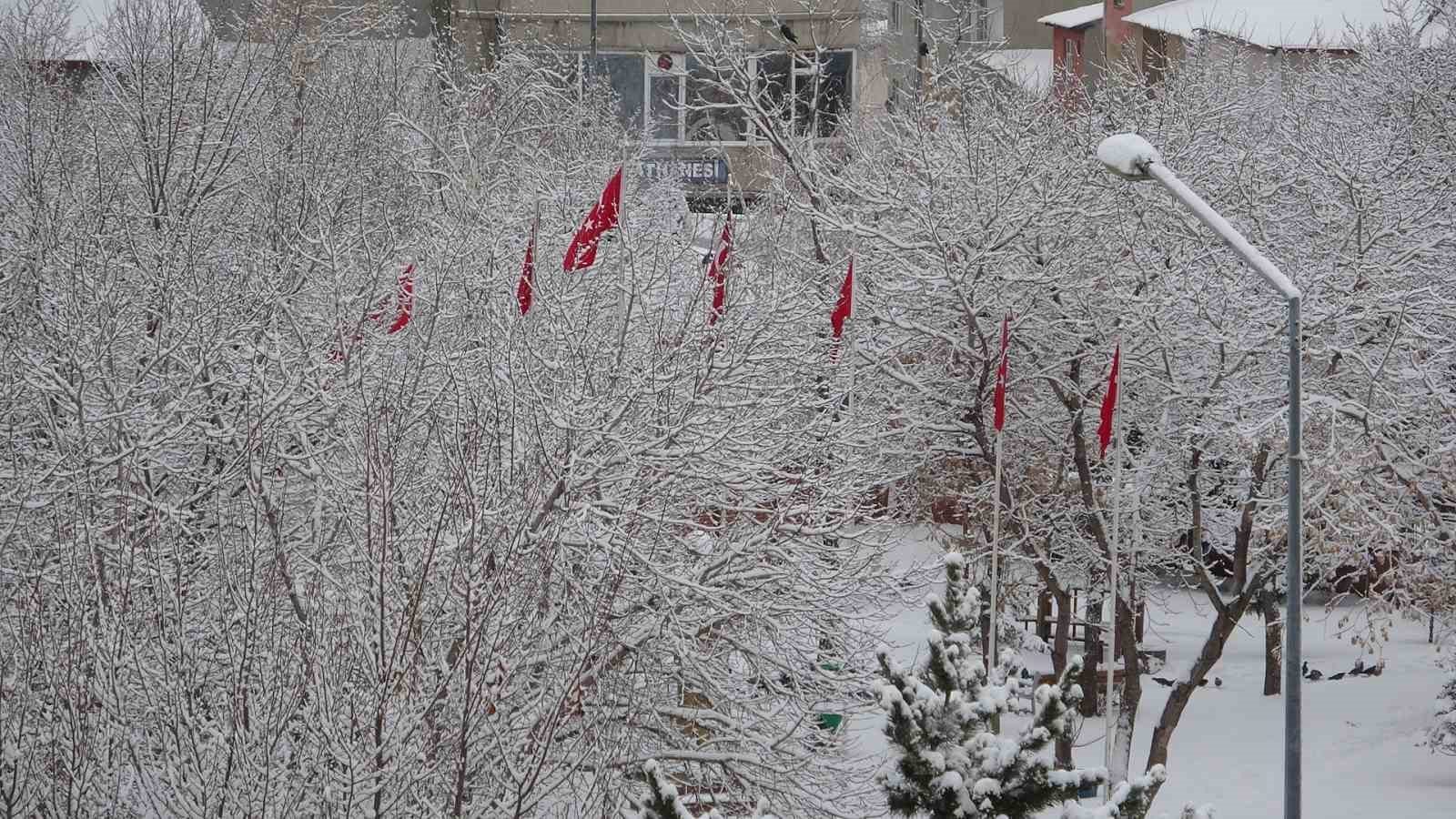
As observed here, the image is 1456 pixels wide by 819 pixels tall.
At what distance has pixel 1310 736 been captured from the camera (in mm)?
27172

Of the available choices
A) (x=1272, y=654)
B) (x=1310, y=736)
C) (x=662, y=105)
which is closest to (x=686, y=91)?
(x=662, y=105)

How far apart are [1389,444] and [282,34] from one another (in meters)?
18.4

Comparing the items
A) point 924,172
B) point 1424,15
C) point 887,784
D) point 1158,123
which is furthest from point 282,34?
point 887,784

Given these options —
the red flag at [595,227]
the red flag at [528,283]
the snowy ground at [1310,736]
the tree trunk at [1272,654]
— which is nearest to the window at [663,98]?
the snowy ground at [1310,736]

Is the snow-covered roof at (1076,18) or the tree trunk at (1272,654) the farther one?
the snow-covered roof at (1076,18)

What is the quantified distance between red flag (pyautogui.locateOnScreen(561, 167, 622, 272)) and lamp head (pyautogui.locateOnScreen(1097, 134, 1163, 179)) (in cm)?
435

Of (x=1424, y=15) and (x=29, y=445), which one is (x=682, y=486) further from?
(x=1424, y=15)

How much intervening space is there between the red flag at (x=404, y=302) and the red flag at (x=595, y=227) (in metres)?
1.52

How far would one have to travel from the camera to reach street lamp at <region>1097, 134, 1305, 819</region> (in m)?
10.3

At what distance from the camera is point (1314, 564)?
21.1 meters

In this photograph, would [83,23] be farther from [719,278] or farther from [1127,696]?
[1127,696]

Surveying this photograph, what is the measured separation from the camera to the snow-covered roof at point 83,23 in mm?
37688

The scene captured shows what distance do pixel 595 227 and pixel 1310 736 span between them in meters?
16.8

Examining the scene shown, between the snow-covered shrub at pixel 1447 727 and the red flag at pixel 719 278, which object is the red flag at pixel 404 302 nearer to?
the red flag at pixel 719 278
